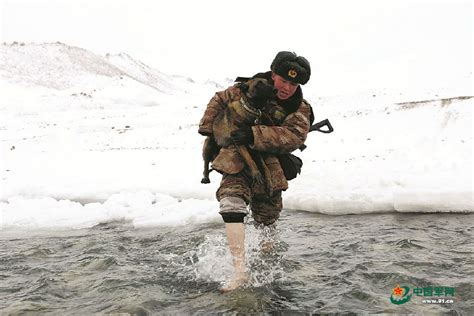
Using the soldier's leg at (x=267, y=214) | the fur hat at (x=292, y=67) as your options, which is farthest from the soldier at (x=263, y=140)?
the soldier's leg at (x=267, y=214)

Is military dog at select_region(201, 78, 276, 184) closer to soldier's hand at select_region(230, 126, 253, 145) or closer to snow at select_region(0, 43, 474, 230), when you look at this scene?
soldier's hand at select_region(230, 126, 253, 145)

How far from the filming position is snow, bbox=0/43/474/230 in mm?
7691

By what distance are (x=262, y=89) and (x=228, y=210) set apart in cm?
115

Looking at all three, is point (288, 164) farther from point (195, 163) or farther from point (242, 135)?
point (195, 163)

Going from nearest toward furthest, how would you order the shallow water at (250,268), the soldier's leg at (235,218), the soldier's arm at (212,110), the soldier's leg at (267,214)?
the shallow water at (250,268)
the soldier's leg at (235,218)
the soldier's arm at (212,110)
the soldier's leg at (267,214)

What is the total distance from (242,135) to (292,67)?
785 millimetres

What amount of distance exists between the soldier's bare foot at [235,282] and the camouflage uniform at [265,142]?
59 cm

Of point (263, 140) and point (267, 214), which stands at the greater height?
point (263, 140)

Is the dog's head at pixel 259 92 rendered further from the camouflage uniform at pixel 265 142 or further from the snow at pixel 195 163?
the snow at pixel 195 163

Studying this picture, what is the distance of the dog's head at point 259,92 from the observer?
414 centimetres

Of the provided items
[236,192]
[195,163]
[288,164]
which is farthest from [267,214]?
[195,163]

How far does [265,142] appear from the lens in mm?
4105

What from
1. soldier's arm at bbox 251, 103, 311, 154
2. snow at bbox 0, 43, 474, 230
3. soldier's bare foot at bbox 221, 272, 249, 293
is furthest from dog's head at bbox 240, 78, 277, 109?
snow at bbox 0, 43, 474, 230

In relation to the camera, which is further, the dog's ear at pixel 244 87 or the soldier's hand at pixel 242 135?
the dog's ear at pixel 244 87
